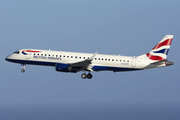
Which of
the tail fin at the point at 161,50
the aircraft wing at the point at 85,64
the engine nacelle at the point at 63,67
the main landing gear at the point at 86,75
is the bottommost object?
the main landing gear at the point at 86,75

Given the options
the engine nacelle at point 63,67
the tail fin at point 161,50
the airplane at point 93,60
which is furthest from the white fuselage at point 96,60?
the tail fin at point 161,50

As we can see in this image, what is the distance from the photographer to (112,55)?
5472cm

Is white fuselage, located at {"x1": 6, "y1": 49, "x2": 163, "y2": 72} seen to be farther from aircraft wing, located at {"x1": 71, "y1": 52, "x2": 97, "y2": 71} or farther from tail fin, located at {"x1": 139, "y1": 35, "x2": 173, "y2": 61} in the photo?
tail fin, located at {"x1": 139, "y1": 35, "x2": 173, "y2": 61}

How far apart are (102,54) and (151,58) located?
31.4 feet

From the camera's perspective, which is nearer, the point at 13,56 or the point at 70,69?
the point at 70,69

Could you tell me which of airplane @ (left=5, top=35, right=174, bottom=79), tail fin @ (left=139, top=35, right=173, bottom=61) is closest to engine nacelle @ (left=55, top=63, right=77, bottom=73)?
airplane @ (left=5, top=35, right=174, bottom=79)

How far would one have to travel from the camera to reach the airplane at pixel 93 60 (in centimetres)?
5303

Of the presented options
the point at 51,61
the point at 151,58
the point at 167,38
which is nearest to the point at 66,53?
the point at 51,61

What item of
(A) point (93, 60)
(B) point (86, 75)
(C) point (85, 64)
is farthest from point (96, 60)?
(B) point (86, 75)

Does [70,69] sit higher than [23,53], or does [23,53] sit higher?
[23,53]

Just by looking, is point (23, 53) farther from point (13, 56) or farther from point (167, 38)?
point (167, 38)

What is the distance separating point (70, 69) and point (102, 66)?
6.07 m

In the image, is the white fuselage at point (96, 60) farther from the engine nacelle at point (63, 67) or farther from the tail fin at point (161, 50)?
the tail fin at point (161, 50)

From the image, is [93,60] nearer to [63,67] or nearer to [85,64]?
[85,64]
